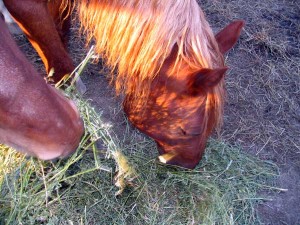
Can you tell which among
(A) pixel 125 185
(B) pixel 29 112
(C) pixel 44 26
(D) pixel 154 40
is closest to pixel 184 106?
(D) pixel 154 40

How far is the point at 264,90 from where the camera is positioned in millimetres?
3414

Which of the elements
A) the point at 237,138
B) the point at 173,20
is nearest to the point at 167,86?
Answer: the point at 173,20

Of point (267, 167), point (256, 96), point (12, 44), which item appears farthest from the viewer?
point (256, 96)

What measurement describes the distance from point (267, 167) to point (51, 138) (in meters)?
1.86

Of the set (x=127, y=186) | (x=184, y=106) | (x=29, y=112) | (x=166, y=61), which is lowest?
(x=127, y=186)

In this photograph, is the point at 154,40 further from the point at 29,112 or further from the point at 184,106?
the point at 29,112

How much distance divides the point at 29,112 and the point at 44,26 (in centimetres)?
117

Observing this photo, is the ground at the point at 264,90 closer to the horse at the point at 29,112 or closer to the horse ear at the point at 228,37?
the horse ear at the point at 228,37

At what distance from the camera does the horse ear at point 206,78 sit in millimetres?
1791

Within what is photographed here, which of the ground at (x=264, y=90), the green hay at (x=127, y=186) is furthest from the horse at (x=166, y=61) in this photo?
the ground at (x=264, y=90)

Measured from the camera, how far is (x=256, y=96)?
337 centimetres

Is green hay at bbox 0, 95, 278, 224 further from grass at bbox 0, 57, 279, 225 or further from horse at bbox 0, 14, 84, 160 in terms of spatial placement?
horse at bbox 0, 14, 84, 160

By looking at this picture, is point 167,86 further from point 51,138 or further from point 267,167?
point 267,167

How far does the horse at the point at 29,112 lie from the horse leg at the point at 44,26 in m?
0.85
